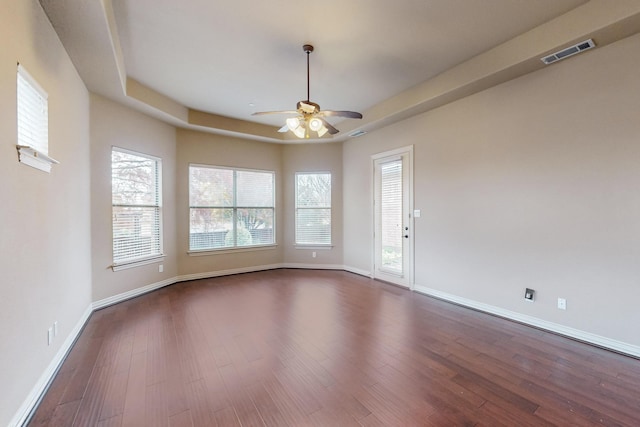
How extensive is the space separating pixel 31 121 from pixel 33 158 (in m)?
0.33

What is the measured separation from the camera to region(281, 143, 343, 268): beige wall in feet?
21.1

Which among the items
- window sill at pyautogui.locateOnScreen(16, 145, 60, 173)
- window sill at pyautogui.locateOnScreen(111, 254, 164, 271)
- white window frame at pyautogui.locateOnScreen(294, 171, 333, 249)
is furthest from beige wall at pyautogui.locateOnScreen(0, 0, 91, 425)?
white window frame at pyautogui.locateOnScreen(294, 171, 333, 249)

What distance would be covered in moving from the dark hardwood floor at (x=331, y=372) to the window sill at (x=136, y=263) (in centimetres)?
66

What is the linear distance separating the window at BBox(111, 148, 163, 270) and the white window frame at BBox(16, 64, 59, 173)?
190 centimetres

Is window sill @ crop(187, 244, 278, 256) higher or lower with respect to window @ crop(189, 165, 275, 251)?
lower

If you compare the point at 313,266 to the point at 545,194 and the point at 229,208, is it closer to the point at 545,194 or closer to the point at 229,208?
the point at 229,208

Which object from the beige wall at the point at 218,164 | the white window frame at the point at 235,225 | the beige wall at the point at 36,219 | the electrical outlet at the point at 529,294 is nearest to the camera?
the beige wall at the point at 36,219

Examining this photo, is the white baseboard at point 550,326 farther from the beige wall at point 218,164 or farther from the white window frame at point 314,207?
the beige wall at point 218,164

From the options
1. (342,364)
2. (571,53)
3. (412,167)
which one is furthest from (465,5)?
(342,364)

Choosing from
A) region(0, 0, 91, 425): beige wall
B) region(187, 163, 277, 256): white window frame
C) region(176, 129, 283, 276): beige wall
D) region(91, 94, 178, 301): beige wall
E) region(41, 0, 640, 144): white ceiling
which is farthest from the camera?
region(187, 163, 277, 256): white window frame

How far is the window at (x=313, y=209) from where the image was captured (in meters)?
6.50

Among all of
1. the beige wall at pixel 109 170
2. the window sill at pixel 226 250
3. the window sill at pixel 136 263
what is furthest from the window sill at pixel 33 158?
the window sill at pixel 226 250

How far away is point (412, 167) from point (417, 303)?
7.20 feet

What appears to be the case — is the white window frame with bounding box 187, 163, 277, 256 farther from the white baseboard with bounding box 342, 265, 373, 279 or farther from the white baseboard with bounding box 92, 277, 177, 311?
the white baseboard with bounding box 342, 265, 373, 279
